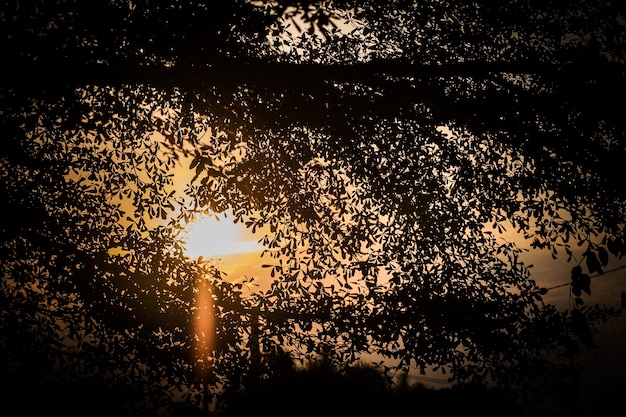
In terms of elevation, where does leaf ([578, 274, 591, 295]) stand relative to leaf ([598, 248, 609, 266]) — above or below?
below

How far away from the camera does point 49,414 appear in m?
7.92

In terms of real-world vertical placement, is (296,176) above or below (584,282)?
above

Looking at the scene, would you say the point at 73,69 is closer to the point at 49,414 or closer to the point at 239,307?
the point at 239,307

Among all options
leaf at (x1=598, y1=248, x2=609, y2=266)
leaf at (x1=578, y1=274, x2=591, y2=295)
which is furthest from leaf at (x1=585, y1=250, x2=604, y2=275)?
leaf at (x1=578, y1=274, x2=591, y2=295)

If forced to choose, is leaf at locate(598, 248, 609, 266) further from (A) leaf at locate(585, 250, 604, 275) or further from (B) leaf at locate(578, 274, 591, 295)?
(B) leaf at locate(578, 274, 591, 295)

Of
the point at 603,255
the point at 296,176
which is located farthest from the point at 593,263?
the point at 296,176

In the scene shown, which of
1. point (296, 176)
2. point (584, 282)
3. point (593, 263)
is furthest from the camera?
point (296, 176)

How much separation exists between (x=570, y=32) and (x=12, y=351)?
45.9ft

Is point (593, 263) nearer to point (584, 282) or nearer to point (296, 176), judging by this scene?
point (584, 282)

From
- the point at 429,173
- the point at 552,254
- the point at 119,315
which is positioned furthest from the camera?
the point at 429,173

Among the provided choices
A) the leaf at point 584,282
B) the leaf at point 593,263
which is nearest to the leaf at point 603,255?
the leaf at point 593,263

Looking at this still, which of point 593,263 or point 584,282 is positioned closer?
point 593,263

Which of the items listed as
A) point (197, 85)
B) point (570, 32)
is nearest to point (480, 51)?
point (570, 32)

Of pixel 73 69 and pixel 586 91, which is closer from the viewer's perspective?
pixel 73 69
